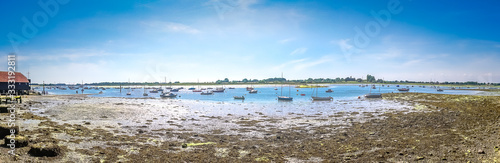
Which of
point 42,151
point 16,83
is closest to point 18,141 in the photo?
point 42,151

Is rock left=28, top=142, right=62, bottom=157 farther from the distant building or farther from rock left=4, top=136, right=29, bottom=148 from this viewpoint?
the distant building

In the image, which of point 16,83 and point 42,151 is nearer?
point 42,151

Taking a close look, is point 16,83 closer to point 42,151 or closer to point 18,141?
point 18,141

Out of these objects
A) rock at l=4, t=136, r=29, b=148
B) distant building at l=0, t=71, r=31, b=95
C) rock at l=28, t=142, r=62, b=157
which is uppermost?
distant building at l=0, t=71, r=31, b=95

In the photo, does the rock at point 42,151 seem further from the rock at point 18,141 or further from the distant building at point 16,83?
the distant building at point 16,83

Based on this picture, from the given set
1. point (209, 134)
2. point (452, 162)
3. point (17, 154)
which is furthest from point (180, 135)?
point (452, 162)

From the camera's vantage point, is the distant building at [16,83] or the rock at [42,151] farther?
the distant building at [16,83]

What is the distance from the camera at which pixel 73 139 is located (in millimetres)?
15336

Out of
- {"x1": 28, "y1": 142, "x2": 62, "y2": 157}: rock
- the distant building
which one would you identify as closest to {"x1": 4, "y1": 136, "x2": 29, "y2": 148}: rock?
{"x1": 28, "y1": 142, "x2": 62, "y2": 157}: rock

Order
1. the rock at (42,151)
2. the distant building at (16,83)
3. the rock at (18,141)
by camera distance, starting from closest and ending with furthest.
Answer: the rock at (42,151) → the rock at (18,141) → the distant building at (16,83)

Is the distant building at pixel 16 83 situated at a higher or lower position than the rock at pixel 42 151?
higher

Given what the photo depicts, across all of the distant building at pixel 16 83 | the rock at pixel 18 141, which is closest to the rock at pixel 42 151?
the rock at pixel 18 141

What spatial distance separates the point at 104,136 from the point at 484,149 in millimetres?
23226

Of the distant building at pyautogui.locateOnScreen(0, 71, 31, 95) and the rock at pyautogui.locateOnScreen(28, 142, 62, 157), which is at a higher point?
the distant building at pyautogui.locateOnScreen(0, 71, 31, 95)
